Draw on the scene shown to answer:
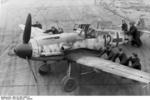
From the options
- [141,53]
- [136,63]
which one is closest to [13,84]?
[136,63]

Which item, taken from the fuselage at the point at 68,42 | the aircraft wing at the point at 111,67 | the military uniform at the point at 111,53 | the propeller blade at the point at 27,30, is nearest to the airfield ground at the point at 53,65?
the military uniform at the point at 111,53

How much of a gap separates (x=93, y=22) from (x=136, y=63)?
6898 millimetres

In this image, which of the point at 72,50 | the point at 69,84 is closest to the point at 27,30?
the point at 72,50

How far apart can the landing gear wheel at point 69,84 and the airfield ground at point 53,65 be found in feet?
0.78

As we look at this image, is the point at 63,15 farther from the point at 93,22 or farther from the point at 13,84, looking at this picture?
the point at 13,84

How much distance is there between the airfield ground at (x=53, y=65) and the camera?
39.9 ft

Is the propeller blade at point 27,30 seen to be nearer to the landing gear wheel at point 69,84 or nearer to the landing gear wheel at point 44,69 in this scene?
the landing gear wheel at point 44,69

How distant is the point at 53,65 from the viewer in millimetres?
13734

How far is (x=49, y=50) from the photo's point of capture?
40.1 feet

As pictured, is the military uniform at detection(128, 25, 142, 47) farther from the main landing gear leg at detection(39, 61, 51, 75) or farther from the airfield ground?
the main landing gear leg at detection(39, 61, 51, 75)

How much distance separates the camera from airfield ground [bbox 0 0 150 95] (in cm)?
1217

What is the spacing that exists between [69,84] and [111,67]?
208cm

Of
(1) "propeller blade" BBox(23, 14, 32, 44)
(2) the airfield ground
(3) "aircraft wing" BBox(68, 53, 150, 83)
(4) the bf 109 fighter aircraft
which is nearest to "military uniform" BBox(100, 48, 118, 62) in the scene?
(4) the bf 109 fighter aircraft

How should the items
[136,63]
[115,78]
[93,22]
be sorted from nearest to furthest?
[136,63] < [115,78] < [93,22]
